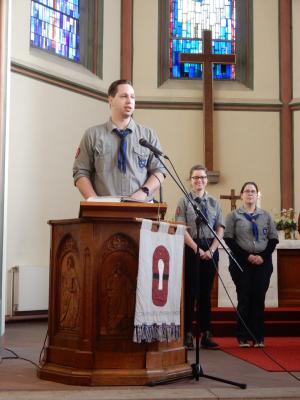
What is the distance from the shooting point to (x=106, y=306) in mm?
3857

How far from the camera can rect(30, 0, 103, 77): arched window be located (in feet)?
34.2

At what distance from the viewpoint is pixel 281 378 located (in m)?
4.38

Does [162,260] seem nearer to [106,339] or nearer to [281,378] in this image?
[106,339]

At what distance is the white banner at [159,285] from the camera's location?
12.5 ft

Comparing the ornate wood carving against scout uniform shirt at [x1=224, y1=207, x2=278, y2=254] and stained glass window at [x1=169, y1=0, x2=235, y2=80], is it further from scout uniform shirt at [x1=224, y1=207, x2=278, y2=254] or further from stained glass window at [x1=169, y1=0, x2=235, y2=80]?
stained glass window at [x1=169, y1=0, x2=235, y2=80]

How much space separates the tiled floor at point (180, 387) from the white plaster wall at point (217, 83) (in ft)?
22.9

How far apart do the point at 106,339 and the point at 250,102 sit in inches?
326

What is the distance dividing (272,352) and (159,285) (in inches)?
92.3

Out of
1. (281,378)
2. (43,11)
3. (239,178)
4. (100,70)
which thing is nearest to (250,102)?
(239,178)

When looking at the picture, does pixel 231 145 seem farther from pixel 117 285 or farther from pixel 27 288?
pixel 117 285

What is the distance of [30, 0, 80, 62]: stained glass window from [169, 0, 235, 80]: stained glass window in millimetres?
1751

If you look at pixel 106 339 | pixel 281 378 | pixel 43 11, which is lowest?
pixel 281 378

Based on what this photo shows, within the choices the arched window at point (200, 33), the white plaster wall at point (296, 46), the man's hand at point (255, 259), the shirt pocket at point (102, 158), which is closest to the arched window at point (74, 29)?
the arched window at point (200, 33)

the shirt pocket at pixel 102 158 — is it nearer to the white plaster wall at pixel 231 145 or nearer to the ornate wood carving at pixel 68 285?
the ornate wood carving at pixel 68 285
